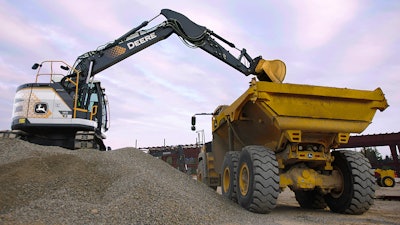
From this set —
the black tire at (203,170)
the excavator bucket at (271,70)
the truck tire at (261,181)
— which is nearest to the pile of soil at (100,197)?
the truck tire at (261,181)

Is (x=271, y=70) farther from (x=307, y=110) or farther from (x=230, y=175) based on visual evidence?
(x=230, y=175)

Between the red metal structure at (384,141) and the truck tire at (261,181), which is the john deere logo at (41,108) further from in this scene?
the red metal structure at (384,141)

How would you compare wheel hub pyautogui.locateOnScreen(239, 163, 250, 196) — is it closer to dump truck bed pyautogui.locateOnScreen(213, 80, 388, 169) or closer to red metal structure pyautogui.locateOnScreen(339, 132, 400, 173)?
dump truck bed pyautogui.locateOnScreen(213, 80, 388, 169)

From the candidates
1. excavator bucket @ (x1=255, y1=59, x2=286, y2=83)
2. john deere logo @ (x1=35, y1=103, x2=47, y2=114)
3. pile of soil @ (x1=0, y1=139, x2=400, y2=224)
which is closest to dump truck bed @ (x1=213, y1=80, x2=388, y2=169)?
pile of soil @ (x1=0, y1=139, x2=400, y2=224)

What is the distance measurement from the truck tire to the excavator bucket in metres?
3.75

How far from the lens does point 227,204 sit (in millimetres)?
5961

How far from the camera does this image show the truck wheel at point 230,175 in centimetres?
645

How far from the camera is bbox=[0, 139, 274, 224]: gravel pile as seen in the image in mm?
4199

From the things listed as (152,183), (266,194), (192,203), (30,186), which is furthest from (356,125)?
(30,186)

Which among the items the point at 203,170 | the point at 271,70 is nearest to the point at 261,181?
the point at 203,170

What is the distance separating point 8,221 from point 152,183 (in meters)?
2.10

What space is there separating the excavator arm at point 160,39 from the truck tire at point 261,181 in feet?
16.6

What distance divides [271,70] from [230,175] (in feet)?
12.9

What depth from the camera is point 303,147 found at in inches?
239
